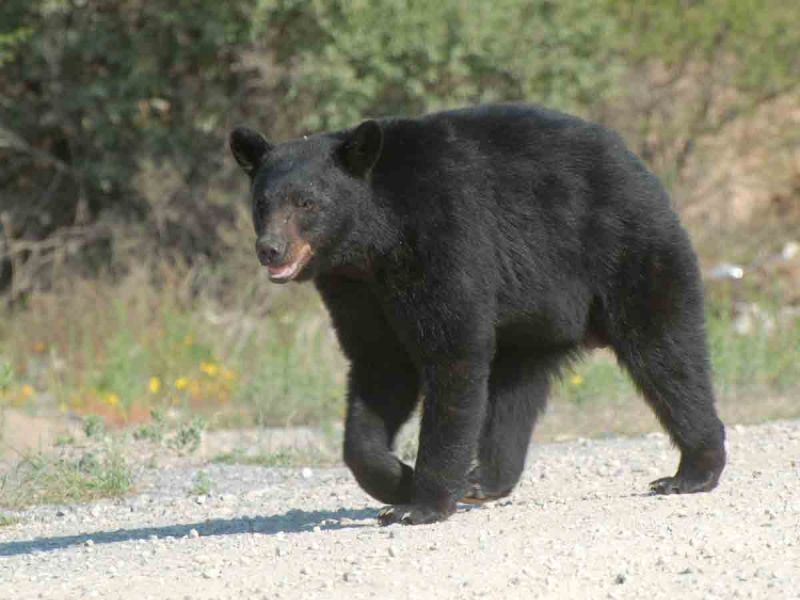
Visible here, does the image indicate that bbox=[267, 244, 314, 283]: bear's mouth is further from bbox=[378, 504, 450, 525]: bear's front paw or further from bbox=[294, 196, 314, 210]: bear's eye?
bbox=[378, 504, 450, 525]: bear's front paw

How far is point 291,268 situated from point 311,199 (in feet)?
1.12

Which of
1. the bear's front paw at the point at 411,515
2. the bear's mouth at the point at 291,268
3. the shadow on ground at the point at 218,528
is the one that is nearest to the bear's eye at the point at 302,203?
the bear's mouth at the point at 291,268

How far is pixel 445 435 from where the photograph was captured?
7.02 metres

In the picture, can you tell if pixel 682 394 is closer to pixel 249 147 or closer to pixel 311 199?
pixel 311 199

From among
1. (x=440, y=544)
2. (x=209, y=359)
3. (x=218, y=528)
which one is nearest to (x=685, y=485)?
(x=440, y=544)

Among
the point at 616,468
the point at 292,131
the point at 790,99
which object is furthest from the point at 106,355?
the point at 790,99

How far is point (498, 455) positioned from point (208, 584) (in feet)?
7.48

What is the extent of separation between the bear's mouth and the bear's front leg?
2.49ft

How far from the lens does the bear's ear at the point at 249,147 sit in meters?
7.26

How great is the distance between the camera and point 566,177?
24.5 feet

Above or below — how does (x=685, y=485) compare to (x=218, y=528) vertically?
above

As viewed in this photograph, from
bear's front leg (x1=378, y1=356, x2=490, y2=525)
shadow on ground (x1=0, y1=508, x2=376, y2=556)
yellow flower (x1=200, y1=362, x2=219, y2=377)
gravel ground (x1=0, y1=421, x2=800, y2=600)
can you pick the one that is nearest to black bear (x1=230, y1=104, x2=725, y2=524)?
bear's front leg (x1=378, y1=356, x2=490, y2=525)

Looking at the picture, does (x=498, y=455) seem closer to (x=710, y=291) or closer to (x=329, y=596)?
(x=329, y=596)

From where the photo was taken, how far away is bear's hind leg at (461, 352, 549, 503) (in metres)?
7.74
